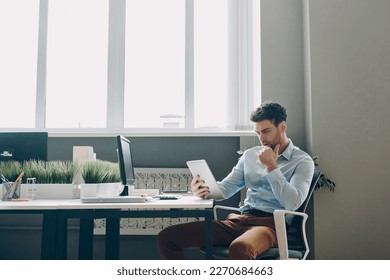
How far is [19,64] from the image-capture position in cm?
434

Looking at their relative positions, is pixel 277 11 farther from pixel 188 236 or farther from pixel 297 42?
pixel 188 236

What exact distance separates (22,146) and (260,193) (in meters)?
1.45

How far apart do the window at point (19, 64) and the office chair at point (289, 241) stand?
2.75 metres

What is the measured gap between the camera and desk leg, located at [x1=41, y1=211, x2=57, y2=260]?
6.08 feet

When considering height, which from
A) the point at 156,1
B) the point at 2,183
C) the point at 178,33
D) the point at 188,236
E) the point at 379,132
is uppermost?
the point at 156,1

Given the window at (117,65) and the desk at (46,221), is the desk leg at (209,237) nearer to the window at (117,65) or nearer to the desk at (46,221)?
the desk at (46,221)

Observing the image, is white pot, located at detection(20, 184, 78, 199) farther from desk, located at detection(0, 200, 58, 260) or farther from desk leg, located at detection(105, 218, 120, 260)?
desk, located at detection(0, 200, 58, 260)

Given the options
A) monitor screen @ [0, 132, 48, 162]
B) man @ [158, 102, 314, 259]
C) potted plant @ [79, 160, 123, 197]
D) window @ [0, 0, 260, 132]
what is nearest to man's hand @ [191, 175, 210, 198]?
man @ [158, 102, 314, 259]

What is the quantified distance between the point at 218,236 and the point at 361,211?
1587 millimetres

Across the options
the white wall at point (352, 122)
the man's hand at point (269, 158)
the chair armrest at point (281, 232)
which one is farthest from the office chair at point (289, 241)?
the white wall at point (352, 122)

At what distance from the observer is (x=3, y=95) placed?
4.36 meters

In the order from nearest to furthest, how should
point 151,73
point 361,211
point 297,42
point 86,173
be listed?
point 86,173 → point 361,211 → point 297,42 → point 151,73

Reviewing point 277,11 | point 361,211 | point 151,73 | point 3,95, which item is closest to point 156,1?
point 151,73

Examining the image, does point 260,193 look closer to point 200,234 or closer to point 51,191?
point 200,234
